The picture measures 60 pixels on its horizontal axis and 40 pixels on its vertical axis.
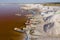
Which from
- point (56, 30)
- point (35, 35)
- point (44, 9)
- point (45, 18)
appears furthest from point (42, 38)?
point (44, 9)

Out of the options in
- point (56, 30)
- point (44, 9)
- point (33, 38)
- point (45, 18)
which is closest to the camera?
point (33, 38)

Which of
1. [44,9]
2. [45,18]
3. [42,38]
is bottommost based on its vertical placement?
[42,38]

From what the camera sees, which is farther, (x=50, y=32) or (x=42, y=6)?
(x=42, y=6)

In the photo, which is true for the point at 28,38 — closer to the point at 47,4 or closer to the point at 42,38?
the point at 42,38

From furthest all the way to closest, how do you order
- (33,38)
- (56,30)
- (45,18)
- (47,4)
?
(47,4) → (45,18) → (56,30) → (33,38)

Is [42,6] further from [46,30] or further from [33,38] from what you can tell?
[33,38]

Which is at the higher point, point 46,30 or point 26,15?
point 26,15

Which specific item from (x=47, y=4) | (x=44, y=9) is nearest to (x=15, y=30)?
(x=44, y=9)
